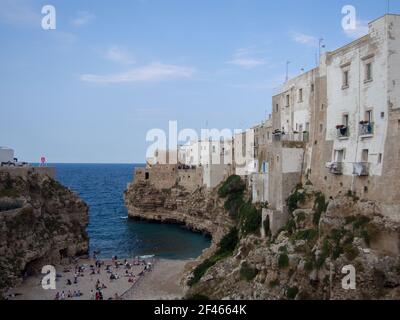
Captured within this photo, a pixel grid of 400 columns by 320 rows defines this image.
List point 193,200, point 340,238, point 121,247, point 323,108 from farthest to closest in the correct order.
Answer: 1. point 193,200
2. point 121,247
3. point 323,108
4. point 340,238

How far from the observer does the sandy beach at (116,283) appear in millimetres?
33844

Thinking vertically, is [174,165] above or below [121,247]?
above

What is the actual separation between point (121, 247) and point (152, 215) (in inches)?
692

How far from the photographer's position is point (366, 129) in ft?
79.3

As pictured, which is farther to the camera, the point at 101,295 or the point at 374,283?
the point at 101,295

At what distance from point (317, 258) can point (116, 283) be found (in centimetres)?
2018

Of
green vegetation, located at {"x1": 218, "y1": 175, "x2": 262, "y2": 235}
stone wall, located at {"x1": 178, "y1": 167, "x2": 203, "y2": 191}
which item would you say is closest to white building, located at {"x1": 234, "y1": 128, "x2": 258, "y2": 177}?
green vegetation, located at {"x1": 218, "y1": 175, "x2": 262, "y2": 235}

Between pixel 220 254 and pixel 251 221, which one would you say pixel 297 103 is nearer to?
pixel 251 221

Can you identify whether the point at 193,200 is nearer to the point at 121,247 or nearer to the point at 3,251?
the point at 121,247

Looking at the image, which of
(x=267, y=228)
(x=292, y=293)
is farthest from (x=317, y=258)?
(x=267, y=228)

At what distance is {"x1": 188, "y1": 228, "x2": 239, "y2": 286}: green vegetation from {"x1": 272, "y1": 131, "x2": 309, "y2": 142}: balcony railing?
9106mm
